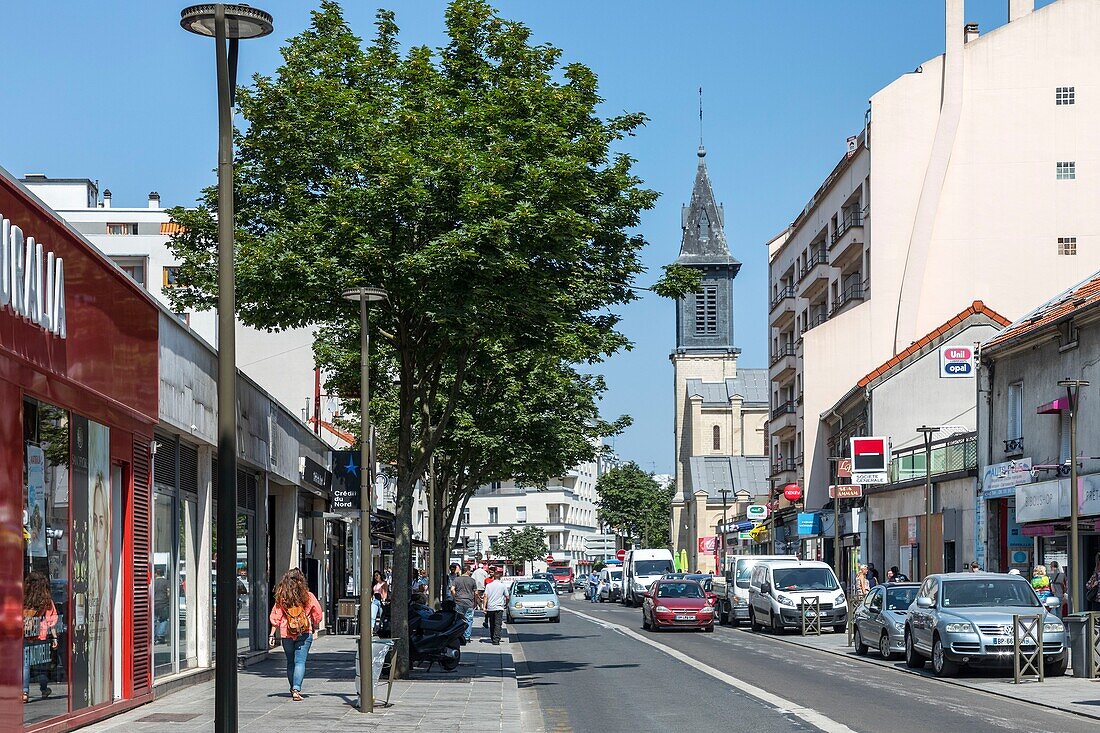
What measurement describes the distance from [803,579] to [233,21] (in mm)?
33113

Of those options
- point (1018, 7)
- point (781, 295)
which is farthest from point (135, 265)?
point (781, 295)

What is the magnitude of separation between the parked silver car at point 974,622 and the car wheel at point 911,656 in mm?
64

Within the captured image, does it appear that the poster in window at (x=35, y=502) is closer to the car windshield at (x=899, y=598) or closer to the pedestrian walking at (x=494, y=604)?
the car windshield at (x=899, y=598)

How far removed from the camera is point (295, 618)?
18.8 metres

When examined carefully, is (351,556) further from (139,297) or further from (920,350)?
(139,297)

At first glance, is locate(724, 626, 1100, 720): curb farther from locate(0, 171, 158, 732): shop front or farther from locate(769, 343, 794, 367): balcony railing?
locate(769, 343, 794, 367): balcony railing

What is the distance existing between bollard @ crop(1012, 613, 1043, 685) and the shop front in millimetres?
13055

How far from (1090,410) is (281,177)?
2091cm

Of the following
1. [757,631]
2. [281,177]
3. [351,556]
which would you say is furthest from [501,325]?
[351,556]

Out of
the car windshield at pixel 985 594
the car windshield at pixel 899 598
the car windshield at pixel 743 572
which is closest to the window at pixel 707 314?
the car windshield at pixel 743 572

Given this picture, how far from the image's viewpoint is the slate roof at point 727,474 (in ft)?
396

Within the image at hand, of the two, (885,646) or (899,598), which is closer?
(885,646)

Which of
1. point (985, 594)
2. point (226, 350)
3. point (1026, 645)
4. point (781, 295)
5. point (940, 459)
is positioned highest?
point (781, 295)

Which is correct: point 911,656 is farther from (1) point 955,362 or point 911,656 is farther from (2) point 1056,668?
(1) point 955,362
